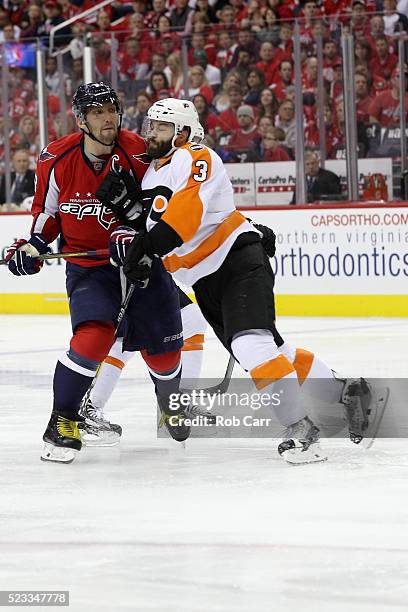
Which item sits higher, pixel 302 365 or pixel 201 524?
pixel 302 365

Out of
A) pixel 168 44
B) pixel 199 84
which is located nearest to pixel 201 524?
pixel 199 84

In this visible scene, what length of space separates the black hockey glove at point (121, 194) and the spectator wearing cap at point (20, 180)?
5.65 meters

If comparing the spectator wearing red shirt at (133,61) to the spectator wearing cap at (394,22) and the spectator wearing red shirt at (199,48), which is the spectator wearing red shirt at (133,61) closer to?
the spectator wearing red shirt at (199,48)

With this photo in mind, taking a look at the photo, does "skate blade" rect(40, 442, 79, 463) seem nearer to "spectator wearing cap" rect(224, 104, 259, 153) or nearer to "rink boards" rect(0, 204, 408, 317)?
"rink boards" rect(0, 204, 408, 317)

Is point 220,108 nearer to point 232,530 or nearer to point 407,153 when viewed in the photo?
point 407,153

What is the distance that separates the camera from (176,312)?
4.51 metres

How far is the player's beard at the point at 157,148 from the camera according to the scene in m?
4.29

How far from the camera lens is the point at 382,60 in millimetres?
8750

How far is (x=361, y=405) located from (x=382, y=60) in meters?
4.82

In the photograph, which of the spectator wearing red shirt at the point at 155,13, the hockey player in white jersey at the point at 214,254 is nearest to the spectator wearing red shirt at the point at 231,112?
the spectator wearing red shirt at the point at 155,13

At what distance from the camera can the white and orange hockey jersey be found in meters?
4.09

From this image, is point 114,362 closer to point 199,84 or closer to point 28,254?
point 28,254

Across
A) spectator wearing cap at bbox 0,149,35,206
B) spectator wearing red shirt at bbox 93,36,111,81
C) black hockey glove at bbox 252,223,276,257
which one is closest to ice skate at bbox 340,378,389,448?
black hockey glove at bbox 252,223,276,257

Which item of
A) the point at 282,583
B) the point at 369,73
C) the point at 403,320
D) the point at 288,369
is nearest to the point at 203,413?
→ the point at 288,369
